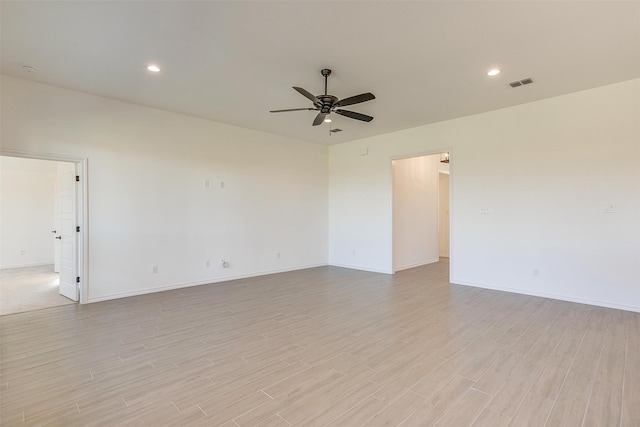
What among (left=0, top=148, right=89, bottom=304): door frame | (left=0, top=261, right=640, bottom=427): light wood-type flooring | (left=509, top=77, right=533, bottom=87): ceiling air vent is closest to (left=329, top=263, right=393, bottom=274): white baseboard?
(left=0, top=261, right=640, bottom=427): light wood-type flooring

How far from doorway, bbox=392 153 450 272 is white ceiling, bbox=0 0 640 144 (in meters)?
2.73

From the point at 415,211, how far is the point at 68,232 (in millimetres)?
7020

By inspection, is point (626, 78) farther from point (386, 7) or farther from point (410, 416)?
point (410, 416)

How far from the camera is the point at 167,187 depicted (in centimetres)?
519

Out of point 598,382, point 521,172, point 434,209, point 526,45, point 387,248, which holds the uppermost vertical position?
point 526,45

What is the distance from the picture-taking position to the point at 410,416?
1.94 m

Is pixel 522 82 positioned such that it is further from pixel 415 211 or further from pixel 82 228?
pixel 82 228

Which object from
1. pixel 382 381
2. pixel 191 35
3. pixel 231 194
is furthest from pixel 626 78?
pixel 231 194

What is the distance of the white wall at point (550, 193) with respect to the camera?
405 centimetres

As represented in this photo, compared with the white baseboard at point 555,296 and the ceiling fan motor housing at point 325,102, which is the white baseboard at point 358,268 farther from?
the ceiling fan motor housing at point 325,102

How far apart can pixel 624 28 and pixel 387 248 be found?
187 inches

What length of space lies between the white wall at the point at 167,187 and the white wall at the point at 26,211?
4705 mm

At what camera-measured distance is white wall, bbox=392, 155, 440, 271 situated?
7043mm

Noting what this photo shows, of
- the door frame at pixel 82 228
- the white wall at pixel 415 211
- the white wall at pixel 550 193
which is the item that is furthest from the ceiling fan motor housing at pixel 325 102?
the door frame at pixel 82 228
